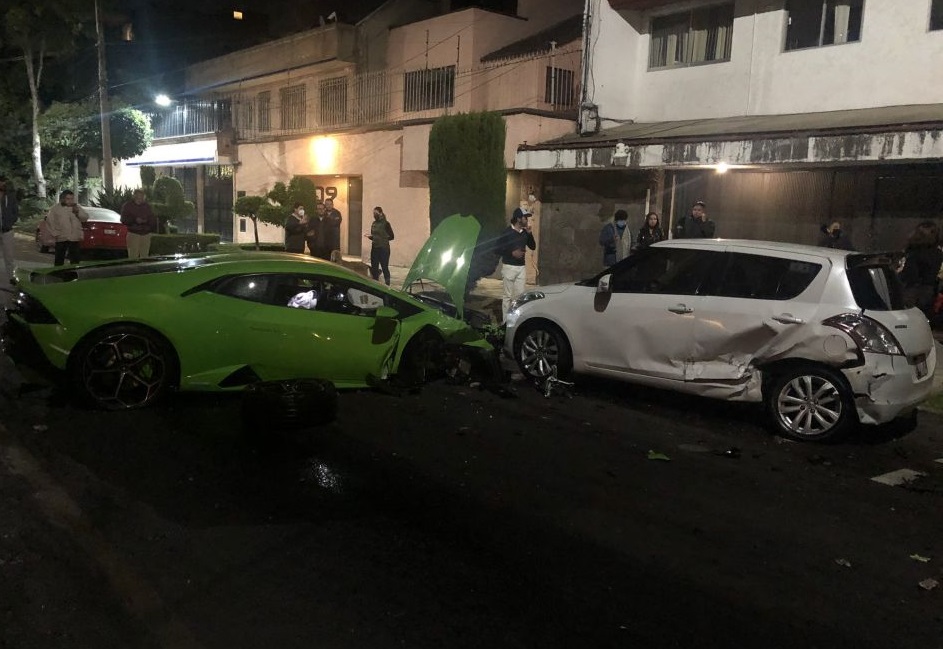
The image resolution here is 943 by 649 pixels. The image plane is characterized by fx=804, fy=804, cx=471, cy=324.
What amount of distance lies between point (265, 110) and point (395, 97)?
7680 mm

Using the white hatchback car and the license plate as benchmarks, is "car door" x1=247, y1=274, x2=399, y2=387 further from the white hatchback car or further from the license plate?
the license plate

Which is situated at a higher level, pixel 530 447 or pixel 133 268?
pixel 133 268

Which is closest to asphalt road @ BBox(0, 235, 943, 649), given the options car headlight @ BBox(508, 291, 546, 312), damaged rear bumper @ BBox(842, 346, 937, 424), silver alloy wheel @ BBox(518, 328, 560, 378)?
damaged rear bumper @ BBox(842, 346, 937, 424)

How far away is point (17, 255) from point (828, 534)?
2087cm

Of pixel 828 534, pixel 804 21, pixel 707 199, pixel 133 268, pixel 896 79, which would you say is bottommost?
pixel 828 534

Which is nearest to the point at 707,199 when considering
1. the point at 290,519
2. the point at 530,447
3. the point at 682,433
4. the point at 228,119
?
the point at 682,433

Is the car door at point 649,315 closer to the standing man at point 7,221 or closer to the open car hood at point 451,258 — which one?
the open car hood at point 451,258

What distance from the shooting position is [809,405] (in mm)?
6633

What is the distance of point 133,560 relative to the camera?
3988 millimetres

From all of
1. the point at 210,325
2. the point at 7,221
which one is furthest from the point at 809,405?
the point at 7,221

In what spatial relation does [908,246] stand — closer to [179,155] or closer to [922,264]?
[922,264]

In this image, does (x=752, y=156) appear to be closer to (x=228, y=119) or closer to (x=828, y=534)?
(x=828, y=534)

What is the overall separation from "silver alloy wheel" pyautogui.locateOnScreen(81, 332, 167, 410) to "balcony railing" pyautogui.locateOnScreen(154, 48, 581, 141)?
492 inches

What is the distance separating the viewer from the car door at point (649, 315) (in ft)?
23.8
